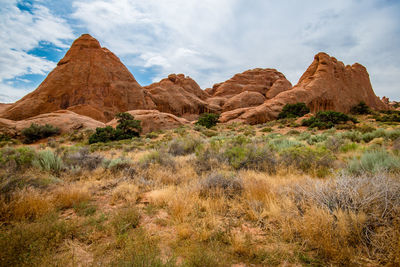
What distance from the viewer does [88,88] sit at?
3050cm

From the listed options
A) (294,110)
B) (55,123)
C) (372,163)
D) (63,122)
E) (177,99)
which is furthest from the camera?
(177,99)

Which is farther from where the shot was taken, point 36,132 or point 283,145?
point 36,132

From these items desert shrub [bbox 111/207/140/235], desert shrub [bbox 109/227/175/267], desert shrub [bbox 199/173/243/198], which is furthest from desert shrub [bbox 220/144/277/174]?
desert shrub [bbox 109/227/175/267]

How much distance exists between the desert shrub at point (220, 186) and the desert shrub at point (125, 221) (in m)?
1.36

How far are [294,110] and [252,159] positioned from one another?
27.9 metres

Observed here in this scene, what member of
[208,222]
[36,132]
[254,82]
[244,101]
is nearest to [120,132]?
[36,132]

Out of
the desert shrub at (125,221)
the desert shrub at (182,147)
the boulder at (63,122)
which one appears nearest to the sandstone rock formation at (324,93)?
the boulder at (63,122)

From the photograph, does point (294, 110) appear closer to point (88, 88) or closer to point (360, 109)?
point (360, 109)

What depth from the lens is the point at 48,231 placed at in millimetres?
2268

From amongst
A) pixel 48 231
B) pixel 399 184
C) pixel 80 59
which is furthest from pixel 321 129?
pixel 80 59

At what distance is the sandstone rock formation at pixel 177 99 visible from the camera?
41250 millimetres

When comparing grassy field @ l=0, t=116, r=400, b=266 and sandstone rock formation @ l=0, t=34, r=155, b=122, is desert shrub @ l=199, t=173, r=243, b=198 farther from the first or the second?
sandstone rock formation @ l=0, t=34, r=155, b=122

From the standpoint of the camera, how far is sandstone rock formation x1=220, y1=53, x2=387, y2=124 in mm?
30453

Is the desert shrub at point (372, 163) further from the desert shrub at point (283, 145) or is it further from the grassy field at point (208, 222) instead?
the desert shrub at point (283, 145)
